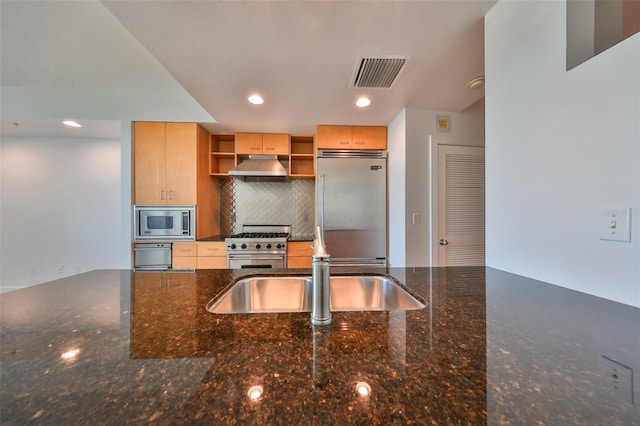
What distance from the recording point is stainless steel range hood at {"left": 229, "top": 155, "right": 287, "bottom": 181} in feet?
9.41

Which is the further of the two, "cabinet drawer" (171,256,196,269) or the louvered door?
"cabinet drawer" (171,256,196,269)

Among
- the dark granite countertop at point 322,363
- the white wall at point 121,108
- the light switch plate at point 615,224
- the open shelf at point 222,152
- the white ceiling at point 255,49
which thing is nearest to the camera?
the dark granite countertop at point 322,363

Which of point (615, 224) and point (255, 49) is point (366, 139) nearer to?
point (255, 49)

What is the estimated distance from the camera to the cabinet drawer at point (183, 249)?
272cm

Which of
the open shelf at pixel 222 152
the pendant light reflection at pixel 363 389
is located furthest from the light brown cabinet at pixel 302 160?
the pendant light reflection at pixel 363 389

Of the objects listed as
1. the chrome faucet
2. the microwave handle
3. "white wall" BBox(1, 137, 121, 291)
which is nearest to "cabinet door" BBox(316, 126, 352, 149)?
the microwave handle

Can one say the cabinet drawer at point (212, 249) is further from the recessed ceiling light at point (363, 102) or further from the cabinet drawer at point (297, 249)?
the recessed ceiling light at point (363, 102)

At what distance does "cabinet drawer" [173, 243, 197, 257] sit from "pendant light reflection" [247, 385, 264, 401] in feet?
8.91

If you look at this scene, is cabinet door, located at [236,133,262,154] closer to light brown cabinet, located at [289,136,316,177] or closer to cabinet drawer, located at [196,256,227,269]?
light brown cabinet, located at [289,136,316,177]

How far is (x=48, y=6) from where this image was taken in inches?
55.2

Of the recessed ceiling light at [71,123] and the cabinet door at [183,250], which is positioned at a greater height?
the recessed ceiling light at [71,123]

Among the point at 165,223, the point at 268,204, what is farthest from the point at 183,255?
the point at 268,204

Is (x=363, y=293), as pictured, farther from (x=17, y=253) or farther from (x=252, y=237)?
(x=17, y=253)

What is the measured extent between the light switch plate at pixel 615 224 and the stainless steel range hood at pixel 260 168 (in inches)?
102
